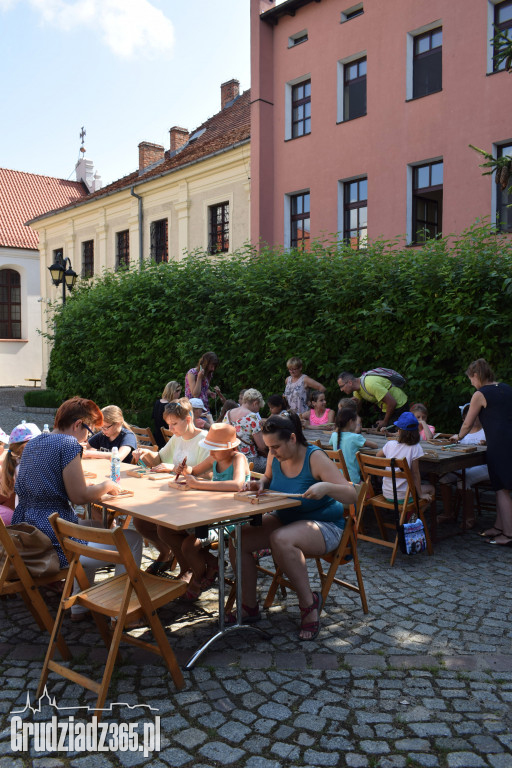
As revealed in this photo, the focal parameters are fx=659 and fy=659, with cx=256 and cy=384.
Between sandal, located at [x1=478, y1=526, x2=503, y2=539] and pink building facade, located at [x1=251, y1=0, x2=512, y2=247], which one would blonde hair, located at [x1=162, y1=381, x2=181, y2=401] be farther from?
pink building facade, located at [x1=251, y1=0, x2=512, y2=247]

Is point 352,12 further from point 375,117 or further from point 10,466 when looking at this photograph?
point 10,466

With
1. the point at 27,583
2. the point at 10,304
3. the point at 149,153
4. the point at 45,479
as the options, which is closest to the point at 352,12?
the point at 149,153

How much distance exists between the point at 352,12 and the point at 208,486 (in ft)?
53.7

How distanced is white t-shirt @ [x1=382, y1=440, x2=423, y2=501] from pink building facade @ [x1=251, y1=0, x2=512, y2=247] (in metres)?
7.39

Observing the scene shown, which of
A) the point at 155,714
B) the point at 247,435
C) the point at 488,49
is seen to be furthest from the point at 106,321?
the point at 155,714

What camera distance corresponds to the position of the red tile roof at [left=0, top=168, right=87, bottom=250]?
37000 mm

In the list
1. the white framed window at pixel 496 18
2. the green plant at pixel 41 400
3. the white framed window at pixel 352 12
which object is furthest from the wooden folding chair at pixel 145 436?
the white framed window at pixel 352 12

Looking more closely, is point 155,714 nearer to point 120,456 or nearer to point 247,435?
point 120,456

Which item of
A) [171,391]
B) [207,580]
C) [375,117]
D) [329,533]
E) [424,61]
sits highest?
[424,61]

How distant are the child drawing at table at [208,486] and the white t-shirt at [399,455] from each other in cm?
178

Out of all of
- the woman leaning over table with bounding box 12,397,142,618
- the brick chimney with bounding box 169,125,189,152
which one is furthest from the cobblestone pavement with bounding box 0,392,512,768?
the brick chimney with bounding box 169,125,189,152

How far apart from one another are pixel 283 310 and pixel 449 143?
6972 millimetres

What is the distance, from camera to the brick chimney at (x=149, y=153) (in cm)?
2862

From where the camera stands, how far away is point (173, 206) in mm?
23875
